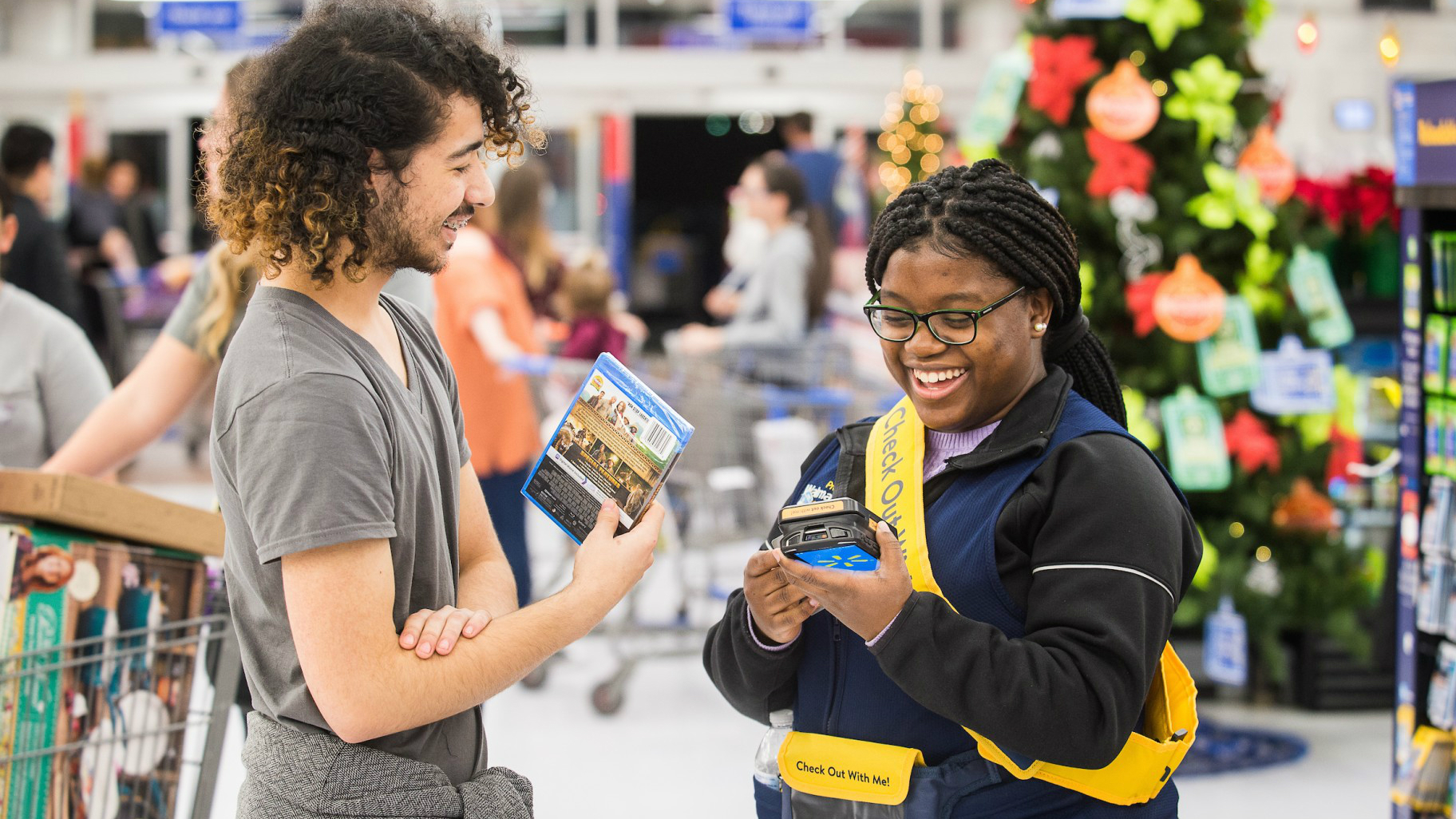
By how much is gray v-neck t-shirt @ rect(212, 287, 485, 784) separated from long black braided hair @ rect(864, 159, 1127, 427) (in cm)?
59

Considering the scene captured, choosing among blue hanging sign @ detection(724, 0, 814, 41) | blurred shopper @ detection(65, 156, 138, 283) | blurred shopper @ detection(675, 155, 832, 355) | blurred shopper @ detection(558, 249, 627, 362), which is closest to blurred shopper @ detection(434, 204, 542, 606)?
blurred shopper @ detection(558, 249, 627, 362)

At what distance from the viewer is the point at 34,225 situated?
509 cm

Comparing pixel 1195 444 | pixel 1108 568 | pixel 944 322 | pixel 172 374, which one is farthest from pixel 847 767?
pixel 1195 444

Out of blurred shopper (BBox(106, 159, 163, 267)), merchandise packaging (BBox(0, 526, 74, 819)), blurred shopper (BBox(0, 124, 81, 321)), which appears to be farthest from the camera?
blurred shopper (BBox(106, 159, 163, 267))

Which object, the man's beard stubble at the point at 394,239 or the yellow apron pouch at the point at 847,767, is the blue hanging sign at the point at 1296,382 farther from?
the man's beard stubble at the point at 394,239

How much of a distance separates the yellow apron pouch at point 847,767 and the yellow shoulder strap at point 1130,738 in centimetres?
10

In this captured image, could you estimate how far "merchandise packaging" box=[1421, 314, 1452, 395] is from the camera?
8.64ft

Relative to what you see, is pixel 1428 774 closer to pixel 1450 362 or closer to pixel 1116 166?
pixel 1450 362

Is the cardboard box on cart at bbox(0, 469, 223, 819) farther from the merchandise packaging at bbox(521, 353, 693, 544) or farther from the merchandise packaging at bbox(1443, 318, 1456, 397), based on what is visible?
the merchandise packaging at bbox(1443, 318, 1456, 397)

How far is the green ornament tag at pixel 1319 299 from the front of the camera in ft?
13.0

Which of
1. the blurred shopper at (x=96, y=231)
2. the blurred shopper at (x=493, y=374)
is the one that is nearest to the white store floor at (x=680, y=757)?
the blurred shopper at (x=493, y=374)

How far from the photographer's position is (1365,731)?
4160mm

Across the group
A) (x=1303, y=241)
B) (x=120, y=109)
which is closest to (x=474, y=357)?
(x=1303, y=241)

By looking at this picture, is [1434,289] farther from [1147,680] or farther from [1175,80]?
[1147,680]
